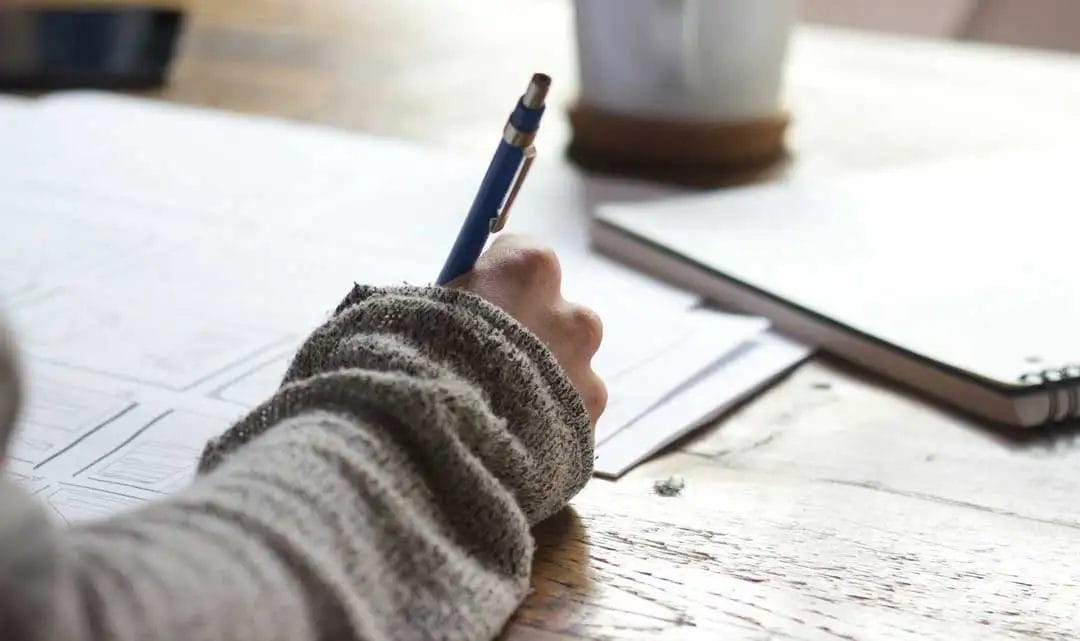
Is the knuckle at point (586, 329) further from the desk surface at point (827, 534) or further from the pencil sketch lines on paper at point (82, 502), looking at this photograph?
the pencil sketch lines on paper at point (82, 502)

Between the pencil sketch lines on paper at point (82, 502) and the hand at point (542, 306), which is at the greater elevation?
the hand at point (542, 306)

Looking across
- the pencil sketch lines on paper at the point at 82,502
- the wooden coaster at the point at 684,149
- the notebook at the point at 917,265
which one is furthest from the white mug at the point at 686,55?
the pencil sketch lines on paper at the point at 82,502

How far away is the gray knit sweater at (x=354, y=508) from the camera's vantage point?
29cm

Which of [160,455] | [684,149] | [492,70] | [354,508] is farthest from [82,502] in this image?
[492,70]

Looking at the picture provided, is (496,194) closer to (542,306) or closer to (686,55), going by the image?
(542,306)

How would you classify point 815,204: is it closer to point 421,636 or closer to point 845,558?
point 845,558

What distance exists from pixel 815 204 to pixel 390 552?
47 centimetres

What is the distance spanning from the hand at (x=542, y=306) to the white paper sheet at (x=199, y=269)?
45 millimetres

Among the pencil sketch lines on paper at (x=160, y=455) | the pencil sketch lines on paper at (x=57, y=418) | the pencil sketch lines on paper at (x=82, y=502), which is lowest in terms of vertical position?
the pencil sketch lines on paper at (x=57, y=418)

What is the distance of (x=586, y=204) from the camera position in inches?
32.2

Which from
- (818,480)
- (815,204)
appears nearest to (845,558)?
(818,480)

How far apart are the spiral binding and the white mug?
0.40m

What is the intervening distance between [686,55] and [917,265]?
267 millimetres

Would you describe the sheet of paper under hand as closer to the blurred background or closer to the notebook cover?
the notebook cover
